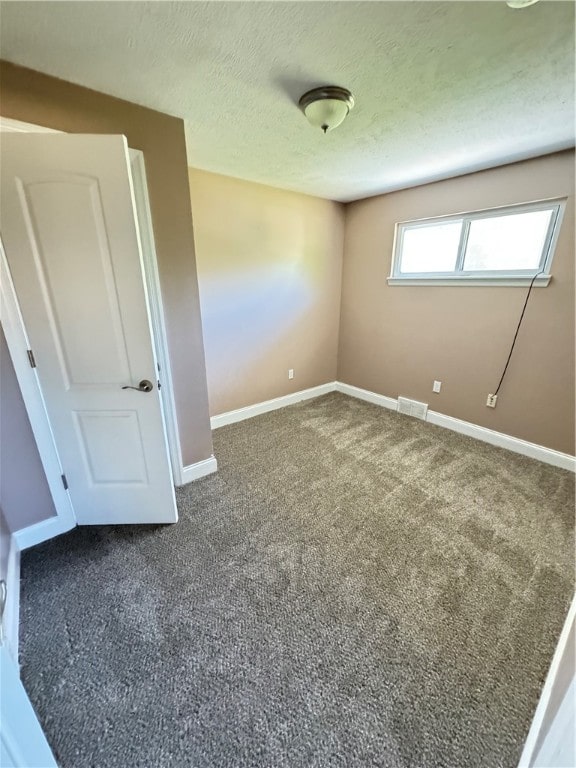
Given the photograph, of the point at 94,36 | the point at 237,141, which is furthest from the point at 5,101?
the point at 237,141

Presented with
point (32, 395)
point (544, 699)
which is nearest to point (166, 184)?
point (32, 395)

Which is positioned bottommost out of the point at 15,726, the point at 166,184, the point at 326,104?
the point at 15,726

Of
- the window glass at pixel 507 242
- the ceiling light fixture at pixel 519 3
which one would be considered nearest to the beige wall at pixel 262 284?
the window glass at pixel 507 242

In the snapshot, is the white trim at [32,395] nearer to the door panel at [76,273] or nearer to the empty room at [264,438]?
the empty room at [264,438]

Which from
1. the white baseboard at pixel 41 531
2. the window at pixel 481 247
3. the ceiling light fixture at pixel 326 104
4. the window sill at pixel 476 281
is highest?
the ceiling light fixture at pixel 326 104

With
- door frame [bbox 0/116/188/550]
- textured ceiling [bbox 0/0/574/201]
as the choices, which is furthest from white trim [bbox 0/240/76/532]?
textured ceiling [bbox 0/0/574/201]

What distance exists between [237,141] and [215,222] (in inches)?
31.5

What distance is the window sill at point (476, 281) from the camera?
8.02 feet

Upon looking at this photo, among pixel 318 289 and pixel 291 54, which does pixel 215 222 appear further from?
pixel 291 54

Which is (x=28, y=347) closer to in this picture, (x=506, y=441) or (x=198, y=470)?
(x=198, y=470)

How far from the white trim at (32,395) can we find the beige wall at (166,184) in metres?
0.72

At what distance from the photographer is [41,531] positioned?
71.3 inches

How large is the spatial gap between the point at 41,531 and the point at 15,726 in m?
1.32

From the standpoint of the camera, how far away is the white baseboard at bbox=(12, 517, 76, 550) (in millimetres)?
1759
